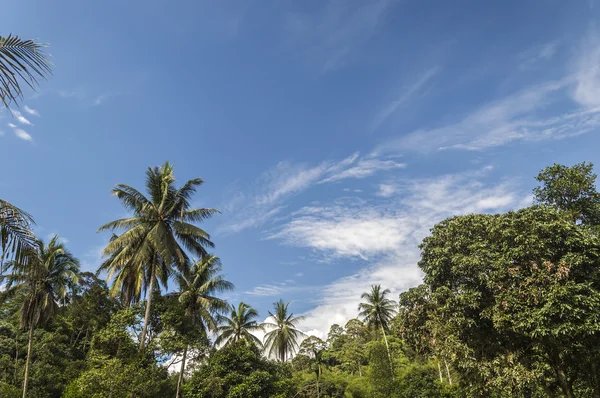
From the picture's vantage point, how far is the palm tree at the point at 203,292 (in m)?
24.1

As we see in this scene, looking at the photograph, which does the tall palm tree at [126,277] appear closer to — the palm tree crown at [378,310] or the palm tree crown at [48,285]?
the palm tree crown at [48,285]

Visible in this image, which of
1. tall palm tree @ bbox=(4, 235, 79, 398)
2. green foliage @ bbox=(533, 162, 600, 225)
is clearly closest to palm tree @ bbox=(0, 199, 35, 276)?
tall palm tree @ bbox=(4, 235, 79, 398)

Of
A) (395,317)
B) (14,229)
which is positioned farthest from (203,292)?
(14,229)

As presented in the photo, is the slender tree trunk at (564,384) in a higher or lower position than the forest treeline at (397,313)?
lower

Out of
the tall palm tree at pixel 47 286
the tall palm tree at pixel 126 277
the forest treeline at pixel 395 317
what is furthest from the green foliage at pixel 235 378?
the tall palm tree at pixel 47 286

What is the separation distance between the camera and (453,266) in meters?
16.4

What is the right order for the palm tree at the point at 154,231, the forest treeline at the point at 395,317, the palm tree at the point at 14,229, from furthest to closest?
the palm tree at the point at 154,231 → the forest treeline at the point at 395,317 → the palm tree at the point at 14,229

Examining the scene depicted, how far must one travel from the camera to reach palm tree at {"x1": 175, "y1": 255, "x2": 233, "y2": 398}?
2409 cm

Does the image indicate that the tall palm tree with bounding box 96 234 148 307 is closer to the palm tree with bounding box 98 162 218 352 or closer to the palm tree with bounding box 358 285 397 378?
the palm tree with bounding box 98 162 218 352

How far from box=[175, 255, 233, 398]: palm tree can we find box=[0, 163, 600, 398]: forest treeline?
0.10 metres

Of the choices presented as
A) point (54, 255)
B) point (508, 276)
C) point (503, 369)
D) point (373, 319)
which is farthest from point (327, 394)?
point (54, 255)

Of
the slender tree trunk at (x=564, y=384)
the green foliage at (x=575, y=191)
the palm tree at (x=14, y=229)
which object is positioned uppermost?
the green foliage at (x=575, y=191)

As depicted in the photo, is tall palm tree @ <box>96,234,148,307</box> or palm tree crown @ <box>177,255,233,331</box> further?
palm tree crown @ <box>177,255,233,331</box>

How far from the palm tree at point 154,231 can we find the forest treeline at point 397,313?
0.07 metres
